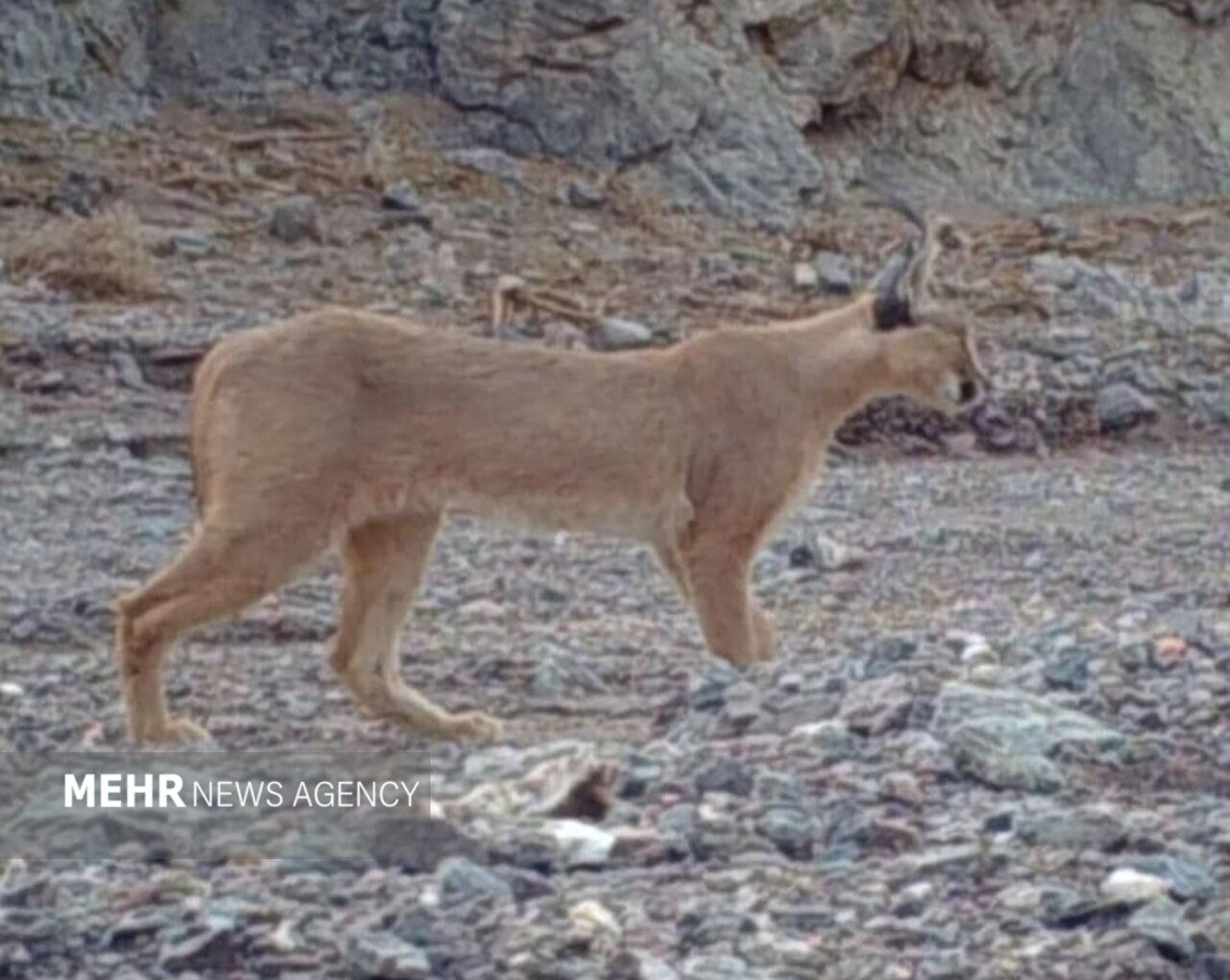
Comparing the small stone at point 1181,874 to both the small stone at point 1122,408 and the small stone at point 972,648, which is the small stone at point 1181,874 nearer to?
the small stone at point 972,648

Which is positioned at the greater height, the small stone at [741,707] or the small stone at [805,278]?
the small stone at [741,707]

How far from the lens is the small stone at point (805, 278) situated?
17094mm

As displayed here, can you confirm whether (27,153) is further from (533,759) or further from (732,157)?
(533,759)

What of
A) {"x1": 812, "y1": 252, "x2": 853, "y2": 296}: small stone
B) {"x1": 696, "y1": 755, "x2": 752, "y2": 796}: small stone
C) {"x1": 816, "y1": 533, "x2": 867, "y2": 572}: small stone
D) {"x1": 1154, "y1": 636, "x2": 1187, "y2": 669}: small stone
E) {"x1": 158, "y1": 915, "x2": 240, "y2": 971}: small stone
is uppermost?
{"x1": 158, "y1": 915, "x2": 240, "y2": 971}: small stone

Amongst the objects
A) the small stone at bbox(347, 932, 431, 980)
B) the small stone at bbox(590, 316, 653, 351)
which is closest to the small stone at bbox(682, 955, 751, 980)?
the small stone at bbox(347, 932, 431, 980)

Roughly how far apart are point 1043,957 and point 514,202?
12.5 metres

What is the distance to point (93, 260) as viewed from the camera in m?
15.2

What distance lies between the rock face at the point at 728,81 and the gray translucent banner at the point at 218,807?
11385 mm

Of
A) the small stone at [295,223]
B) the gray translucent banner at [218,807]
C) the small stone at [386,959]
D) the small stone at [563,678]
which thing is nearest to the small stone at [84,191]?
the small stone at [295,223]

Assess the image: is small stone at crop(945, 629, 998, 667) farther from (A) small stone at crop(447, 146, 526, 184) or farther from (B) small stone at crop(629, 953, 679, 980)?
(A) small stone at crop(447, 146, 526, 184)

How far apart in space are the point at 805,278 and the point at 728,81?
2519mm

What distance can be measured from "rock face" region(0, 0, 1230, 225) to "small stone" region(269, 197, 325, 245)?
6.67 feet

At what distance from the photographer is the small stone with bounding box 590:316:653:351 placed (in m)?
15.2

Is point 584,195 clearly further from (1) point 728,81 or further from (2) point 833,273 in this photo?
(1) point 728,81
